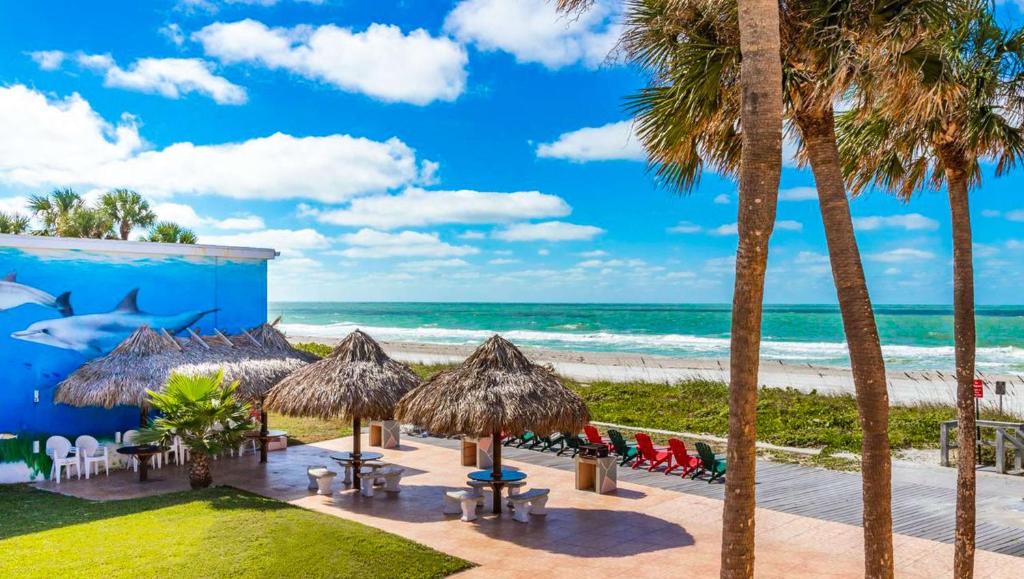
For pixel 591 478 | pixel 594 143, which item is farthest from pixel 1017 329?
pixel 591 478

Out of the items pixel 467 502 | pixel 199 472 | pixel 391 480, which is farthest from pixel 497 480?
pixel 199 472

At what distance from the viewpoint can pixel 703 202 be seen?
101 meters

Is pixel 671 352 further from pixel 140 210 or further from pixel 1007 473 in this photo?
pixel 1007 473

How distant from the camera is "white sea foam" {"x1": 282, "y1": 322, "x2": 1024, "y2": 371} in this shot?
49.6 meters

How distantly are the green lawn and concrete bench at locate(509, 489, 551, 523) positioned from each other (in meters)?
1.83

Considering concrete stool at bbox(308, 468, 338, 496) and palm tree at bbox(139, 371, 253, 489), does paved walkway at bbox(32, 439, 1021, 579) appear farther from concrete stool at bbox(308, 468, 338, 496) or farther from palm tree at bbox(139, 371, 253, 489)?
palm tree at bbox(139, 371, 253, 489)

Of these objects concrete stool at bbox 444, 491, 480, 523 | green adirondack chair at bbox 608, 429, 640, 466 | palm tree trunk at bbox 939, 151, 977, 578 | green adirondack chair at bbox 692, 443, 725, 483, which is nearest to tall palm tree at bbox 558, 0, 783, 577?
palm tree trunk at bbox 939, 151, 977, 578

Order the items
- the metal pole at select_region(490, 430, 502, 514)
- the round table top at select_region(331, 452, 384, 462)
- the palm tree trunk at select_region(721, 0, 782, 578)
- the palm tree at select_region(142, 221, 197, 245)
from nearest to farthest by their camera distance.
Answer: the palm tree trunk at select_region(721, 0, 782, 578)
the metal pole at select_region(490, 430, 502, 514)
the round table top at select_region(331, 452, 384, 462)
the palm tree at select_region(142, 221, 197, 245)

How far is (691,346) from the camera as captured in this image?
208 feet

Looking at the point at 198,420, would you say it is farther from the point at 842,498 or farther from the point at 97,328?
the point at 842,498

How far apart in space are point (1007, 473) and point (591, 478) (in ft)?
25.2

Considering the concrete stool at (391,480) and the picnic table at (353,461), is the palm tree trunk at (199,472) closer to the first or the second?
the picnic table at (353,461)

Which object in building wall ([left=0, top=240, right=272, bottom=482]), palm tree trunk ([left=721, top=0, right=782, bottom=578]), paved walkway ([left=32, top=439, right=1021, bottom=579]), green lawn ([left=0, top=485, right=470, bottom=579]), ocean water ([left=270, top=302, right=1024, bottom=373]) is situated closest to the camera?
palm tree trunk ([left=721, top=0, right=782, bottom=578])

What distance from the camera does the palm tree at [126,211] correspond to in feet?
99.3
